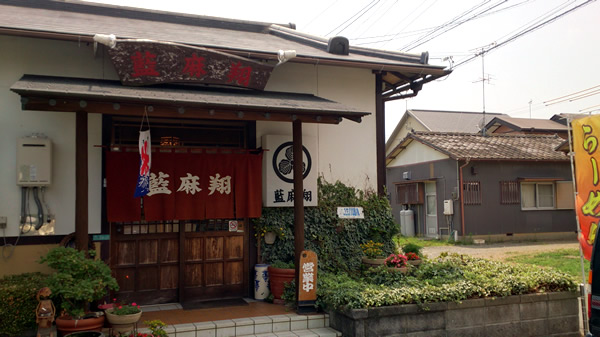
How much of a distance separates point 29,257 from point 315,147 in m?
5.48

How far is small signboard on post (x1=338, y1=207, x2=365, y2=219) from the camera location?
9.66 metres

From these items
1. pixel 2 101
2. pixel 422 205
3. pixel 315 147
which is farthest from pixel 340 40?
pixel 422 205

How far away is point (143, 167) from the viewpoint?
685 centimetres

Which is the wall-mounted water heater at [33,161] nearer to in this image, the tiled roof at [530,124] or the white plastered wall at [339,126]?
the white plastered wall at [339,126]

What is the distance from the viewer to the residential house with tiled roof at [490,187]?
20219 mm

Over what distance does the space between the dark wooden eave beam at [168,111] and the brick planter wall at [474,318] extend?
3167 mm

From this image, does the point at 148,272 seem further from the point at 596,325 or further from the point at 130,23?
the point at 596,325

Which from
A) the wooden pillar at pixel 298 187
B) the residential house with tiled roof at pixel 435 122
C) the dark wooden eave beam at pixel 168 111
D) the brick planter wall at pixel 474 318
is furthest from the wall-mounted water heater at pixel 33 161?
the residential house with tiled roof at pixel 435 122

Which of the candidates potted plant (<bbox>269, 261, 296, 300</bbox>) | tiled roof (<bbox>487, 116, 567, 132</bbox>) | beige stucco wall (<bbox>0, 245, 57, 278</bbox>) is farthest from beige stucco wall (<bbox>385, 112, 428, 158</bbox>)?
beige stucco wall (<bbox>0, 245, 57, 278</bbox>)

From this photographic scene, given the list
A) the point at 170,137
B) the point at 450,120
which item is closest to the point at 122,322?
the point at 170,137

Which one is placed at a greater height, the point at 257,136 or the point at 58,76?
the point at 58,76

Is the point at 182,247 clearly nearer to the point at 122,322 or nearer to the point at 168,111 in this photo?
the point at 122,322

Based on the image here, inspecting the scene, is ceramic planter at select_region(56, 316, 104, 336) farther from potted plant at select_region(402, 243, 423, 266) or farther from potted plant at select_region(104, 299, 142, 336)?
potted plant at select_region(402, 243, 423, 266)

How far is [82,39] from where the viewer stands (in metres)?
7.65
